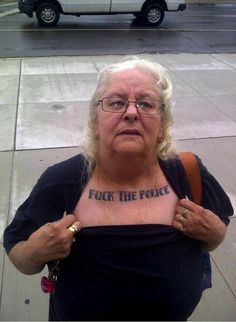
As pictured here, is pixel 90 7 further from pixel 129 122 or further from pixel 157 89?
pixel 129 122

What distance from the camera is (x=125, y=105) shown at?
156cm

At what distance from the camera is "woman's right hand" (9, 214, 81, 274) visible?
57.1 inches

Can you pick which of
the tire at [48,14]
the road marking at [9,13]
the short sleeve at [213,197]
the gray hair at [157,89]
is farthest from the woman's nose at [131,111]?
the road marking at [9,13]

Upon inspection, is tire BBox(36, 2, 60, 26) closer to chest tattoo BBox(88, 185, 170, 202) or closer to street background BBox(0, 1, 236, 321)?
street background BBox(0, 1, 236, 321)

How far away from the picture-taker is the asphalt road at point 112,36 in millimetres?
9414

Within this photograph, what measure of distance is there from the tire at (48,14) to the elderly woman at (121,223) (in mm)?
11037

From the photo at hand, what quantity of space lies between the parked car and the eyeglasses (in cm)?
1085

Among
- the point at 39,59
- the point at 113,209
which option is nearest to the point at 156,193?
the point at 113,209

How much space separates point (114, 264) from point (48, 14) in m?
11.7

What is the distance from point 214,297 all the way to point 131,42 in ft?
29.4

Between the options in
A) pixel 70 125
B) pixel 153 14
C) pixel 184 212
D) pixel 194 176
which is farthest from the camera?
pixel 153 14

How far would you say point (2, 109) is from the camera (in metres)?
5.43

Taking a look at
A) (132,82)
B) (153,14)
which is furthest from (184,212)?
(153,14)

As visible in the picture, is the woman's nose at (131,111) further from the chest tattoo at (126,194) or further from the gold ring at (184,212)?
the gold ring at (184,212)
